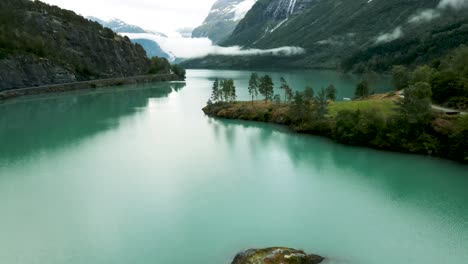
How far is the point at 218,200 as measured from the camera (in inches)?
1537

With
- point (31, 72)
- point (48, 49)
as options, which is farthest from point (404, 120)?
point (48, 49)

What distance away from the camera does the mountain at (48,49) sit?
142m

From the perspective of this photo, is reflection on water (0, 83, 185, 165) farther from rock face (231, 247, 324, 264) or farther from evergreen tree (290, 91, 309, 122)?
rock face (231, 247, 324, 264)

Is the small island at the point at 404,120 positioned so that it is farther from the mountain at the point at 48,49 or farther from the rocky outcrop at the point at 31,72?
the mountain at the point at 48,49

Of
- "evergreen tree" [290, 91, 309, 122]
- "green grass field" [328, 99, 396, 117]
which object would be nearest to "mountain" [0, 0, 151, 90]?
"evergreen tree" [290, 91, 309, 122]

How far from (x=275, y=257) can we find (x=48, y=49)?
16407 cm

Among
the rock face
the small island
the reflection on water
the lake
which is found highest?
the small island

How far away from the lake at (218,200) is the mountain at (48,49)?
80.4m

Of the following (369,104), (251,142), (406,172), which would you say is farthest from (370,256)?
(369,104)

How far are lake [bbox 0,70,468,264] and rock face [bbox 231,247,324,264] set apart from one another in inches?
70.1

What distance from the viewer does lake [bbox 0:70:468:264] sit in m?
29.6

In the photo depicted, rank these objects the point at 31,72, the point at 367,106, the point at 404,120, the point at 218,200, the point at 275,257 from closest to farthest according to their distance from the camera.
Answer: the point at 275,257 < the point at 218,200 < the point at 404,120 < the point at 367,106 < the point at 31,72

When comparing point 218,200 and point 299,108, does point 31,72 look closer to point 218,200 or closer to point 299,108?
point 299,108

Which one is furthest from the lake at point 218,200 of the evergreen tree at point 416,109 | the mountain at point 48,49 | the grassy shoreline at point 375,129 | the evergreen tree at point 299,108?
the mountain at point 48,49
